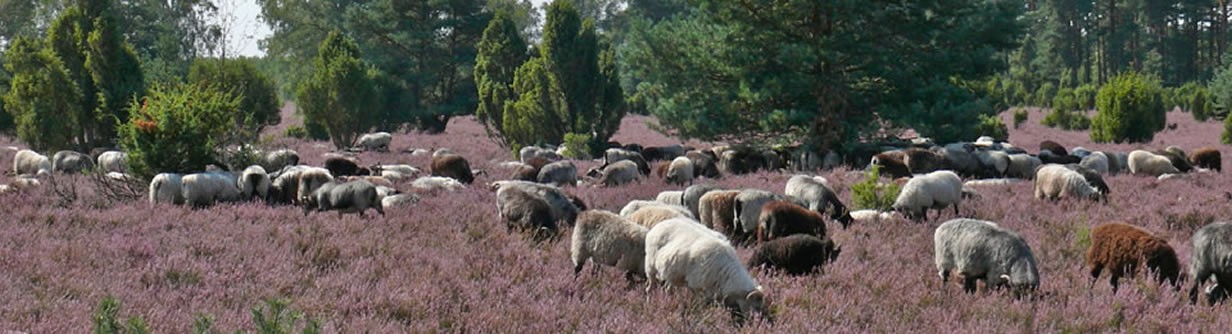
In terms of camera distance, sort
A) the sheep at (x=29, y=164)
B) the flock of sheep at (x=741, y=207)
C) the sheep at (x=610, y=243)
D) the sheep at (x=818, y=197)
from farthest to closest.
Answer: the sheep at (x=29, y=164) → the sheep at (x=818, y=197) → the sheep at (x=610, y=243) → the flock of sheep at (x=741, y=207)

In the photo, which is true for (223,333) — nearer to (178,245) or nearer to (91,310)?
(91,310)

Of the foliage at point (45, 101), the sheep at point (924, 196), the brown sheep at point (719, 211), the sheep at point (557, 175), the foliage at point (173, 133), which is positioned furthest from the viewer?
the foliage at point (45, 101)

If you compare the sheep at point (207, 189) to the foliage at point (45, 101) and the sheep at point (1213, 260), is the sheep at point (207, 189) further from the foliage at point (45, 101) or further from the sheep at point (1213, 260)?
the sheep at point (1213, 260)

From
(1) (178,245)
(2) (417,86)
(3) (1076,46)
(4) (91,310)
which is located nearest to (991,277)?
(4) (91,310)

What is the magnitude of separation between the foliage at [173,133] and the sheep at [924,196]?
1200 cm

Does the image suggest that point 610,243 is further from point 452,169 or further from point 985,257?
point 452,169

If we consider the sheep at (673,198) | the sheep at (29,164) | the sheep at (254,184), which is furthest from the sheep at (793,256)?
the sheep at (29,164)

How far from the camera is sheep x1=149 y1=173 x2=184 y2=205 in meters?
14.3

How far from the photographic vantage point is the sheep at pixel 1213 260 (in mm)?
7941

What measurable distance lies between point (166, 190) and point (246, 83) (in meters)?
22.3

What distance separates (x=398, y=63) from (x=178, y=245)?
39.2 meters

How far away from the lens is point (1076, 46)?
→ 252 ft

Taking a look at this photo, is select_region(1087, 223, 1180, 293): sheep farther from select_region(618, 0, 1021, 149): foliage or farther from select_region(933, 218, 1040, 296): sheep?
select_region(618, 0, 1021, 149): foliage

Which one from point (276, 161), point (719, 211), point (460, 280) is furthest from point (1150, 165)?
point (276, 161)
